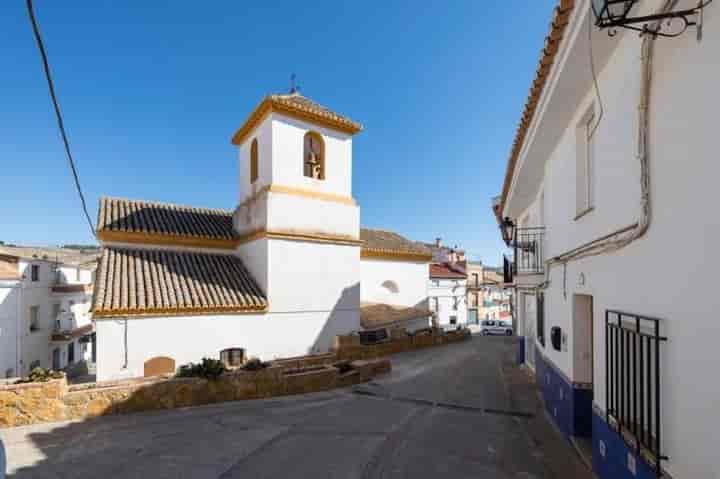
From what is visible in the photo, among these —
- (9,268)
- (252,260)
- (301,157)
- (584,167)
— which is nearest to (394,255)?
(301,157)

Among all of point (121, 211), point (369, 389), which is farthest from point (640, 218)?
point (121, 211)

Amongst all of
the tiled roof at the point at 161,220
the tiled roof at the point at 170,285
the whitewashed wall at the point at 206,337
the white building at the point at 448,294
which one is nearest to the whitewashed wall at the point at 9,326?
the tiled roof at the point at 161,220

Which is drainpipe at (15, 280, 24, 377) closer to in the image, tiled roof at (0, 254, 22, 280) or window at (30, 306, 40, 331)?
tiled roof at (0, 254, 22, 280)

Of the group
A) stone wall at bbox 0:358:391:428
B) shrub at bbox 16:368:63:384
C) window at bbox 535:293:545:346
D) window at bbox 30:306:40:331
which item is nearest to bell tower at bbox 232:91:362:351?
stone wall at bbox 0:358:391:428

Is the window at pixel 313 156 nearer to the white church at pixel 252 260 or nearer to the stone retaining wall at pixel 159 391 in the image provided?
the white church at pixel 252 260

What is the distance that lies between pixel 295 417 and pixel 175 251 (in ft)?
28.8

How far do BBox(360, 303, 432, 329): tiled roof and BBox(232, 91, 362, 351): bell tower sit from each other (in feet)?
7.41

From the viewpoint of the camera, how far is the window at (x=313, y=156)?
1485 cm

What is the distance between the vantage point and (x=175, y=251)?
14.4 metres

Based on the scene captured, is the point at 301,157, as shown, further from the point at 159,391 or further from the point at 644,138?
the point at 644,138

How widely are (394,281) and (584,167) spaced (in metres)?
15.4

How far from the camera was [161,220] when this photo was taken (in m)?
15.2

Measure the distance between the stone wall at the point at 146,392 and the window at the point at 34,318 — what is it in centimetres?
1769

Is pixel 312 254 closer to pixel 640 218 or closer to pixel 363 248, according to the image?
pixel 363 248
